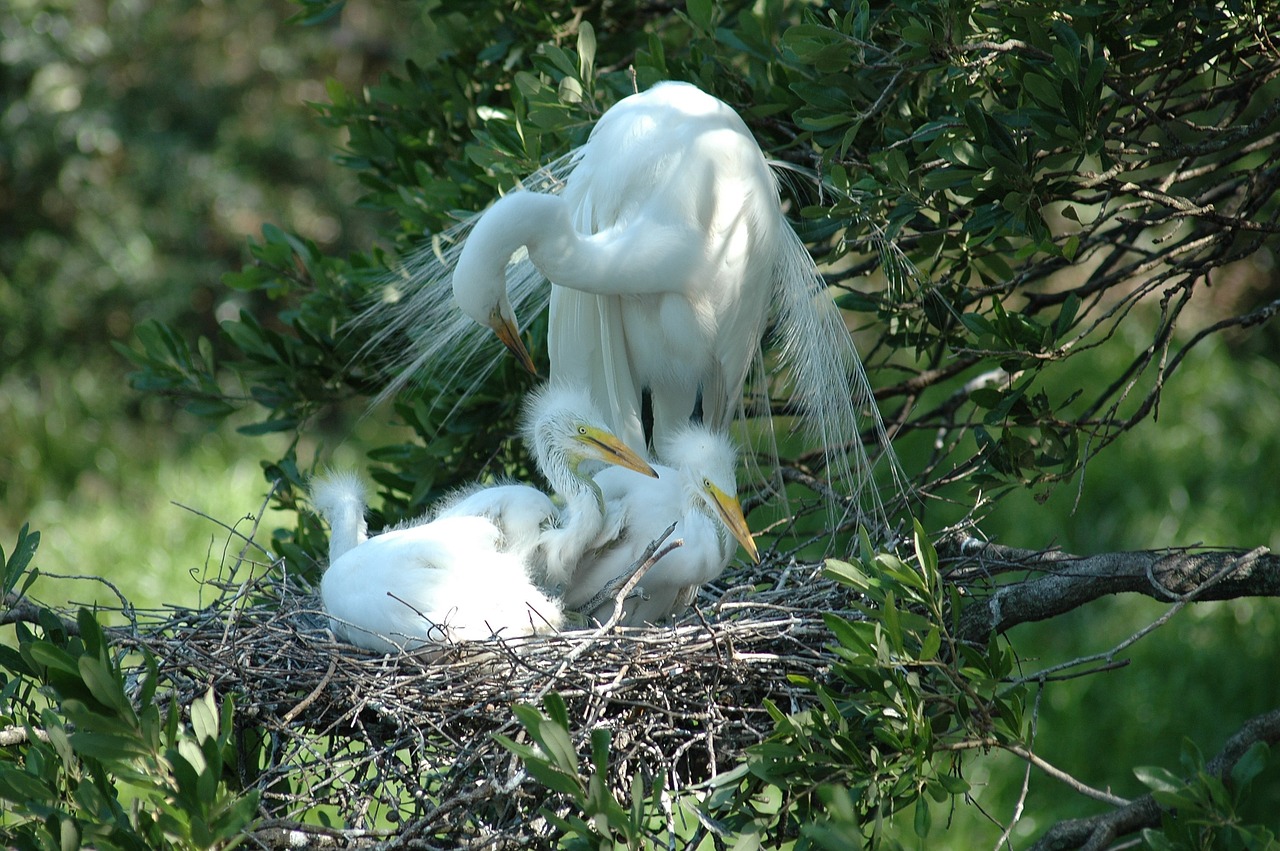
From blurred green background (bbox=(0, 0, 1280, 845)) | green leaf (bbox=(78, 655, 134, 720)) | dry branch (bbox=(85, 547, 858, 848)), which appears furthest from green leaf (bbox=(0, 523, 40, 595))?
blurred green background (bbox=(0, 0, 1280, 845))

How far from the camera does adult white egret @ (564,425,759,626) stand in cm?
226

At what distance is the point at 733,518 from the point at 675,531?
0.12 m

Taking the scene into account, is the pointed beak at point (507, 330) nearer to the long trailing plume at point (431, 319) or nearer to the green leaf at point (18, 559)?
the long trailing plume at point (431, 319)

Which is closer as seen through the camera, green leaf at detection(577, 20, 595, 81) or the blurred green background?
green leaf at detection(577, 20, 595, 81)

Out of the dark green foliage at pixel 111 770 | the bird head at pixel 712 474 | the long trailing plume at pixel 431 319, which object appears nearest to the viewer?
the dark green foliage at pixel 111 770

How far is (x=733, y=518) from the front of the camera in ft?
7.63

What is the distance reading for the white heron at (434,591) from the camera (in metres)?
2.05

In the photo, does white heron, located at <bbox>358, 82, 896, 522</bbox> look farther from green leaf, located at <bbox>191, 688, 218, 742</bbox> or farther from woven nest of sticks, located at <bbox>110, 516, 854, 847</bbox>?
green leaf, located at <bbox>191, 688, 218, 742</bbox>

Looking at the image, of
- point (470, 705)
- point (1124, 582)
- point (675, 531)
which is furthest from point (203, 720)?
point (1124, 582)

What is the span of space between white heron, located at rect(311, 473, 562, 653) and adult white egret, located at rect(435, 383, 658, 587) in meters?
0.05

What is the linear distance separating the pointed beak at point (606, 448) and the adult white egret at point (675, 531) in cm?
6

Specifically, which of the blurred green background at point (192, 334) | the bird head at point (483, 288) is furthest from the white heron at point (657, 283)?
the blurred green background at point (192, 334)

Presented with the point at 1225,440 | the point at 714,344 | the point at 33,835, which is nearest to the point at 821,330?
the point at 714,344

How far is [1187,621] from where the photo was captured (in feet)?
15.5
